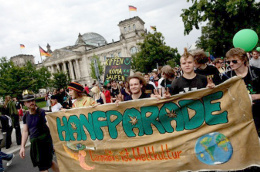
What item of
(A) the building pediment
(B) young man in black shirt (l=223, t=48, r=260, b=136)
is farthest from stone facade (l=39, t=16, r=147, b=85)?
(B) young man in black shirt (l=223, t=48, r=260, b=136)

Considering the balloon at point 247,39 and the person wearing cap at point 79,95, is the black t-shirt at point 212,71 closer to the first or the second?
the person wearing cap at point 79,95

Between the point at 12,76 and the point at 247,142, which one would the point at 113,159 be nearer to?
the point at 247,142

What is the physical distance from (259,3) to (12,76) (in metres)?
44.5

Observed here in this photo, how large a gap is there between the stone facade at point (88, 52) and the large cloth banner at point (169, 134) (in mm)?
60517

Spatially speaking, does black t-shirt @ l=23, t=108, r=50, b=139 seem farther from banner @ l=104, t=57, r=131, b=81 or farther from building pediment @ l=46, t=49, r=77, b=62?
building pediment @ l=46, t=49, r=77, b=62

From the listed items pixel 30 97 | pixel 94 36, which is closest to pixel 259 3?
pixel 30 97

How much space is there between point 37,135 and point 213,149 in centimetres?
336

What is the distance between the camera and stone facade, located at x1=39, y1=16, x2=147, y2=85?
64875 mm

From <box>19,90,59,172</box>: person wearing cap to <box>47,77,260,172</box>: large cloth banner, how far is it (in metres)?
0.42

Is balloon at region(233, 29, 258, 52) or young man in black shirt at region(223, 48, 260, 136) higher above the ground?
balloon at region(233, 29, 258, 52)

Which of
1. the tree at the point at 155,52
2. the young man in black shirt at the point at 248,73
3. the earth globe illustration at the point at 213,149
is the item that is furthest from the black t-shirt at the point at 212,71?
the tree at the point at 155,52

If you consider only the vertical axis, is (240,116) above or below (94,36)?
below

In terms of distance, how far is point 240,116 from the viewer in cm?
272

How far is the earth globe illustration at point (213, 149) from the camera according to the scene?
2.79 m
